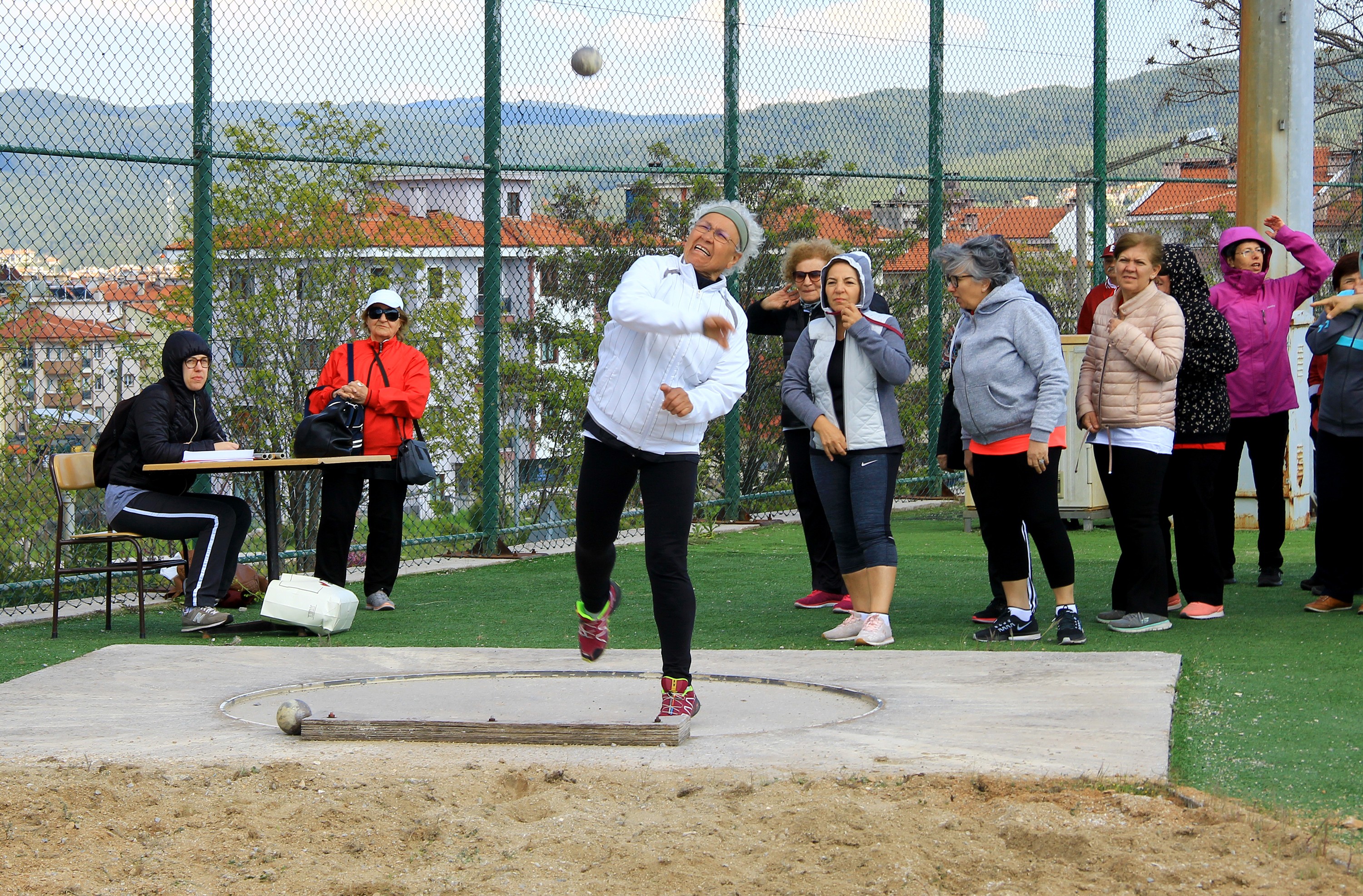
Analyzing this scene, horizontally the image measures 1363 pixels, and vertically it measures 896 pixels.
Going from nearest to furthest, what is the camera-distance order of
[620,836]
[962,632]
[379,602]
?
[620,836] < [962,632] < [379,602]

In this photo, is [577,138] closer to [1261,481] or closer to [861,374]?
[861,374]

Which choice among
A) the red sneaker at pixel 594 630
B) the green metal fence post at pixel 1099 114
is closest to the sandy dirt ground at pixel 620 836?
the red sneaker at pixel 594 630

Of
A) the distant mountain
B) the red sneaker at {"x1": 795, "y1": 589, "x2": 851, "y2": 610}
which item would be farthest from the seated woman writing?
the red sneaker at {"x1": 795, "y1": 589, "x2": 851, "y2": 610}

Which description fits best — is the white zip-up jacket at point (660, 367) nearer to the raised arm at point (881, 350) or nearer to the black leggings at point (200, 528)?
the raised arm at point (881, 350)

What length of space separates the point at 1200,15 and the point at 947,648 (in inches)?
496

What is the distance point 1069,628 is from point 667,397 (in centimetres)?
272

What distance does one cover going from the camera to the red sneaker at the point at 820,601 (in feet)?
26.9

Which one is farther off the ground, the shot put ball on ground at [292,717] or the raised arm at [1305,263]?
the raised arm at [1305,263]

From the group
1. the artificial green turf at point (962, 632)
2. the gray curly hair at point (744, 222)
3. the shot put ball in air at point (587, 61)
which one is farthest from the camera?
the shot put ball in air at point (587, 61)

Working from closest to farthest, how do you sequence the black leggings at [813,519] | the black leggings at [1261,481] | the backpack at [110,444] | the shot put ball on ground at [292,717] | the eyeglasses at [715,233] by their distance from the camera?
the shot put ball on ground at [292,717]
the eyeglasses at [715,233]
the backpack at [110,444]
the black leggings at [813,519]
the black leggings at [1261,481]

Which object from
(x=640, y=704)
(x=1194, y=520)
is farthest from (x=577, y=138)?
(x=640, y=704)

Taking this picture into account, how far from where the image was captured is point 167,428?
752 centimetres

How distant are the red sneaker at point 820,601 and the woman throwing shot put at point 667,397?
3.15 metres

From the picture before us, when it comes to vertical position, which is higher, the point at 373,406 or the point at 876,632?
the point at 373,406
